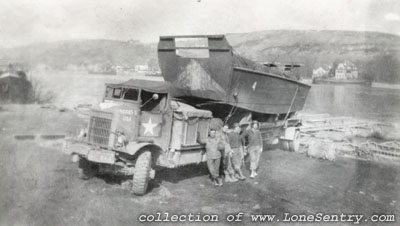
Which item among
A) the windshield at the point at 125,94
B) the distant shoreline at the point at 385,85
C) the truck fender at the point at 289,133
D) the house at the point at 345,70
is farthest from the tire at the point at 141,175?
the house at the point at 345,70

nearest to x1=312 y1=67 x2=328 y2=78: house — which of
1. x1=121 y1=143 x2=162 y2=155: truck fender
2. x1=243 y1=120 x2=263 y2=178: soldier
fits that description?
x1=243 y1=120 x2=263 y2=178: soldier

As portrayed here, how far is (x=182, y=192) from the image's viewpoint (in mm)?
6332

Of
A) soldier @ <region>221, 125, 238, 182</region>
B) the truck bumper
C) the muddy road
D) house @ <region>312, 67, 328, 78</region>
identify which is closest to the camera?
the muddy road

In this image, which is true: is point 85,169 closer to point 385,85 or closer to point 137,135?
point 137,135

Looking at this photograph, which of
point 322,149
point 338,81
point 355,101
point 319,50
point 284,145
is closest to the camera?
point 322,149

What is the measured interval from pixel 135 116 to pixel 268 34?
38.6 meters

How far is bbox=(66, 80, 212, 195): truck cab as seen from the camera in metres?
5.89

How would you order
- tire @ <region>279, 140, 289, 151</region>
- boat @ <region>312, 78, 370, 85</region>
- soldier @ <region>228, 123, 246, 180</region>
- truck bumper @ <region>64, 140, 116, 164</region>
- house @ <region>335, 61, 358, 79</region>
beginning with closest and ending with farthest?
truck bumper @ <region>64, 140, 116, 164</region> < soldier @ <region>228, 123, 246, 180</region> < tire @ <region>279, 140, 289, 151</region> < boat @ <region>312, 78, 370, 85</region> < house @ <region>335, 61, 358, 79</region>

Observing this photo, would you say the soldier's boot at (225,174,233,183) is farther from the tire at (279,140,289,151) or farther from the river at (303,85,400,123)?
the river at (303,85,400,123)

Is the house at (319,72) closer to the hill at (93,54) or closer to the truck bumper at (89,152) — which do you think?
the hill at (93,54)

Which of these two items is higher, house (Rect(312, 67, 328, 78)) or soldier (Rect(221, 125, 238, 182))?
house (Rect(312, 67, 328, 78))

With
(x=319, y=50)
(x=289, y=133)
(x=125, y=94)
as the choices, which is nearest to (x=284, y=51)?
(x=319, y=50)

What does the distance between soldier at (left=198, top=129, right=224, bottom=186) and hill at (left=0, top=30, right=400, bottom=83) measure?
578 inches

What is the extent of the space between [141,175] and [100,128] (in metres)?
1.35
